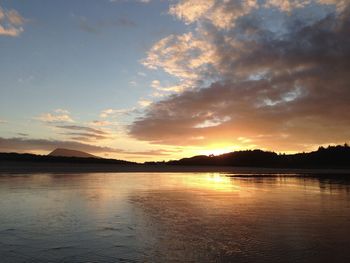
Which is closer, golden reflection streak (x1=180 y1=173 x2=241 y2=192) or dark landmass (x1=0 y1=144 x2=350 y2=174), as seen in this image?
golden reflection streak (x1=180 y1=173 x2=241 y2=192)

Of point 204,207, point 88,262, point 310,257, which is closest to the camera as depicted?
point 88,262

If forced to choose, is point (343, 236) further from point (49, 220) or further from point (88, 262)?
point (49, 220)

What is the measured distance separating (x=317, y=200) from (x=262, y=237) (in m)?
10.9

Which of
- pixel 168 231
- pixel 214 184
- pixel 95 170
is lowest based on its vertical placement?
pixel 168 231

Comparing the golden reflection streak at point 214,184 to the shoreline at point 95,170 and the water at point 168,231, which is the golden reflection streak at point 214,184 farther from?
the shoreline at point 95,170

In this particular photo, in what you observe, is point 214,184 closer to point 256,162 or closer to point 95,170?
point 95,170

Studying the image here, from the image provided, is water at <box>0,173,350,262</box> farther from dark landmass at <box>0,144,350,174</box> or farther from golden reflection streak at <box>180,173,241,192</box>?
dark landmass at <box>0,144,350,174</box>

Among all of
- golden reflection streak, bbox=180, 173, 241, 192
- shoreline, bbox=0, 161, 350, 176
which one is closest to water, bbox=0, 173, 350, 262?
golden reflection streak, bbox=180, 173, 241, 192

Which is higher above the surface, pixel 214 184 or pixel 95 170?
pixel 95 170

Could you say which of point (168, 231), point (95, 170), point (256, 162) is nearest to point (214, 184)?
point (168, 231)

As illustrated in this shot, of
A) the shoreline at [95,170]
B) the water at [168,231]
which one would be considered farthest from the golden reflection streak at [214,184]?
the shoreline at [95,170]

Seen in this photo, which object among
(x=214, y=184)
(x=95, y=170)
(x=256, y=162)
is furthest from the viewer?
(x=256, y=162)

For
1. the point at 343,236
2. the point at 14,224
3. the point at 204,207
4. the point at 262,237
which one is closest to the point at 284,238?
the point at 262,237

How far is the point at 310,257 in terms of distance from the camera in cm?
834
